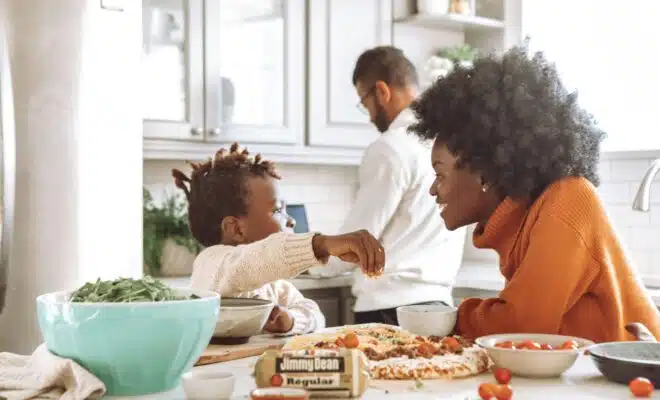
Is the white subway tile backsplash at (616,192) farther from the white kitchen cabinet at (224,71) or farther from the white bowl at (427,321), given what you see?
the white bowl at (427,321)

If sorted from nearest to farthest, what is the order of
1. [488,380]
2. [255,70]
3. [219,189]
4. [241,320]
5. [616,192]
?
[488,380], [241,320], [219,189], [255,70], [616,192]

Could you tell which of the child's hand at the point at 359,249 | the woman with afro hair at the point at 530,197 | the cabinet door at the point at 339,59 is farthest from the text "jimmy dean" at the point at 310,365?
the cabinet door at the point at 339,59

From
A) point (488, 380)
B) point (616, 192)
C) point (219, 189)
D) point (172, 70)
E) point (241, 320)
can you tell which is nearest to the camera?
point (488, 380)

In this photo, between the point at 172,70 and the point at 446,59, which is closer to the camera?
the point at 172,70

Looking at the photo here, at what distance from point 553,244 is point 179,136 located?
2.06 metres

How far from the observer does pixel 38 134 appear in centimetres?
231

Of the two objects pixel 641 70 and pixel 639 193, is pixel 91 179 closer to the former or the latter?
pixel 639 193

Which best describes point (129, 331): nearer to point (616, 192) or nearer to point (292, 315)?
point (292, 315)

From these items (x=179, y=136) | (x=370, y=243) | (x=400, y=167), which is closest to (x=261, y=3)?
(x=179, y=136)

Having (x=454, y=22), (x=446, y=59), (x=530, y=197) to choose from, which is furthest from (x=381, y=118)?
(x=530, y=197)

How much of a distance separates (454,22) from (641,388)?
3146 millimetres

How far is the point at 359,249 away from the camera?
148 cm

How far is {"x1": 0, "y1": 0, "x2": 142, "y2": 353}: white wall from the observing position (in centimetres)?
230

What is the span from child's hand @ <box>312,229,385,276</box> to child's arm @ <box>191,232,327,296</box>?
3 centimetres
